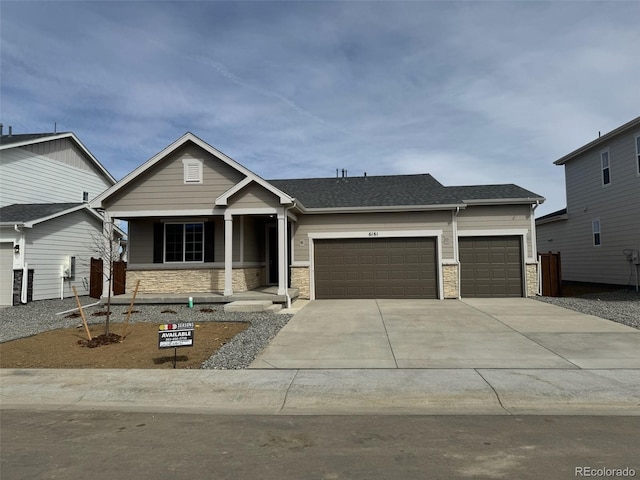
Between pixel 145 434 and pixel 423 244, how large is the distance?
13.0 m

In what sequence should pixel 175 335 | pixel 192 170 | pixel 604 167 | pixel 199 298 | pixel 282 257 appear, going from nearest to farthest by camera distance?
pixel 175 335 < pixel 282 257 < pixel 199 298 < pixel 192 170 < pixel 604 167

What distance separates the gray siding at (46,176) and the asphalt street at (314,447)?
1731 cm

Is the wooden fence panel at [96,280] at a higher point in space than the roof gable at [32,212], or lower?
lower

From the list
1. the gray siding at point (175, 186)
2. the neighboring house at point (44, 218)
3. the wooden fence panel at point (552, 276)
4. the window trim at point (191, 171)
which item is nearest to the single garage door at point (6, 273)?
the neighboring house at point (44, 218)

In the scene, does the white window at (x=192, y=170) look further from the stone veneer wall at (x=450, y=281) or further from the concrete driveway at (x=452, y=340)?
the stone veneer wall at (x=450, y=281)

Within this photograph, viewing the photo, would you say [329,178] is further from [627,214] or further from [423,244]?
[627,214]

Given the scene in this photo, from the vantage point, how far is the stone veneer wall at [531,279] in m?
16.1

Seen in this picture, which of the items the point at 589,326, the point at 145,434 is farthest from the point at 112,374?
the point at 589,326

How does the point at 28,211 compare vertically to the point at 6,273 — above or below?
Answer: above

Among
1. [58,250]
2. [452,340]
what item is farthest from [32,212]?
[452,340]

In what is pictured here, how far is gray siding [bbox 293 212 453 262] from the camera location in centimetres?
1611

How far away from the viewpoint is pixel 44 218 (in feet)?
55.8

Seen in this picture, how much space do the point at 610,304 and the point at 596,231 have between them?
803 cm

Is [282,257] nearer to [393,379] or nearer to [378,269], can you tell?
[378,269]
